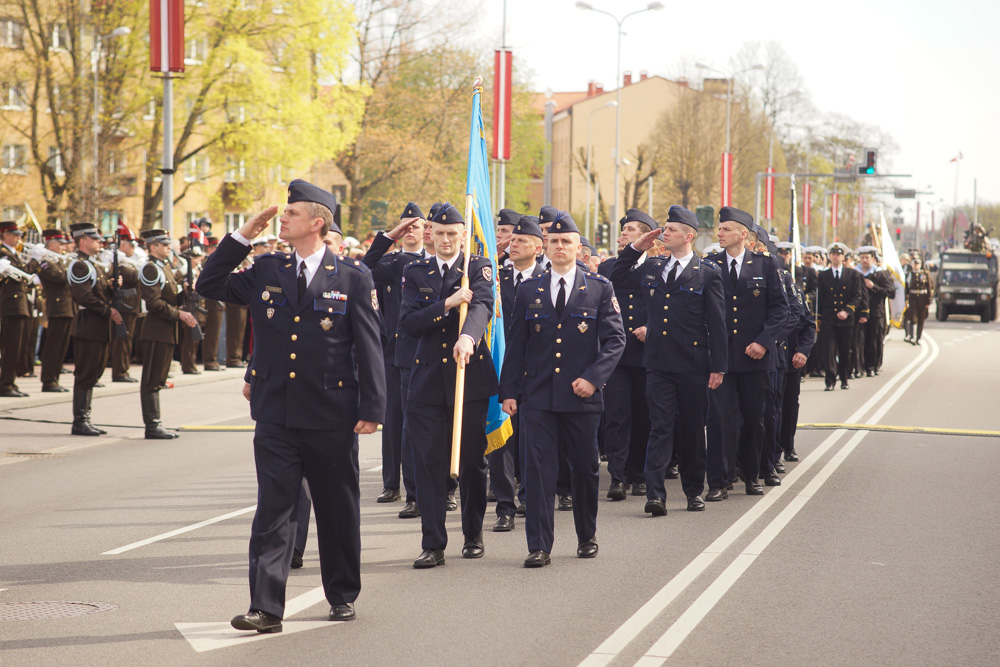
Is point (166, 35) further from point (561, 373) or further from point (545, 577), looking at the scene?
point (545, 577)

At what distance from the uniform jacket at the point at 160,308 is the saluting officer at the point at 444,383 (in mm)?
5626

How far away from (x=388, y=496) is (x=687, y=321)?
2713mm

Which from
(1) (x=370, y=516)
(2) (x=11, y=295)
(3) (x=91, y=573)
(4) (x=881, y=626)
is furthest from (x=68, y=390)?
(4) (x=881, y=626)

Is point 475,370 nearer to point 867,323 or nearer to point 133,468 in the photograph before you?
point 133,468

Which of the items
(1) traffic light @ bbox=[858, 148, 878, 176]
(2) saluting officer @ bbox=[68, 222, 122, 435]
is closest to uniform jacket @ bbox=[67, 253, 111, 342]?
(2) saluting officer @ bbox=[68, 222, 122, 435]

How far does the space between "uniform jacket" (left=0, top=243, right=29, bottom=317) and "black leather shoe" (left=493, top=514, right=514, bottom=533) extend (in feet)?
35.4

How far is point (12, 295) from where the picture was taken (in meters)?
17.3

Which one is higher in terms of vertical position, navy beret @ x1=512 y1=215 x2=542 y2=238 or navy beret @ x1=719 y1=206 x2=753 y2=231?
navy beret @ x1=719 y1=206 x2=753 y2=231

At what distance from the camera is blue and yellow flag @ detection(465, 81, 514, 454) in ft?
26.7

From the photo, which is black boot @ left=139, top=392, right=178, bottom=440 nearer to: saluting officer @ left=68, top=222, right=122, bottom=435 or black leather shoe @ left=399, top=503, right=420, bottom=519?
saluting officer @ left=68, top=222, right=122, bottom=435

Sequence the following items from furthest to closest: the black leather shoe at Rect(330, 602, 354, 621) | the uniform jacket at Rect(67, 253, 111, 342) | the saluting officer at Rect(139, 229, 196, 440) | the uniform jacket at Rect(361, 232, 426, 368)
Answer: the uniform jacket at Rect(67, 253, 111, 342), the saluting officer at Rect(139, 229, 196, 440), the uniform jacket at Rect(361, 232, 426, 368), the black leather shoe at Rect(330, 602, 354, 621)

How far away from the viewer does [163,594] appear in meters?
6.73

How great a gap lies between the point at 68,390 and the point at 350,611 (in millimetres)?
11838

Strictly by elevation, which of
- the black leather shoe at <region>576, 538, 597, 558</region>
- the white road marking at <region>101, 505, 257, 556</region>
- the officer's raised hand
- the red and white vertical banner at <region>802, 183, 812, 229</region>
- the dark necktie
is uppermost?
the red and white vertical banner at <region>802, 183, 812, 229</region>
